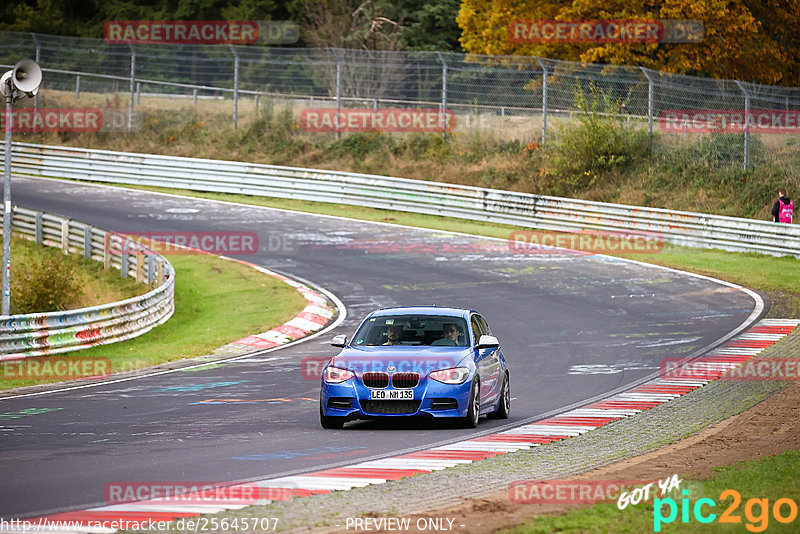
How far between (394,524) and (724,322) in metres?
15.2

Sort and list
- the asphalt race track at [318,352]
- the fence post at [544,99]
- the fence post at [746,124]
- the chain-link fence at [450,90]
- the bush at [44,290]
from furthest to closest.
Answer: the fence post at [544,99]
the chain-link fence at [450,90]
the fence post at [746,124]
the bush at [44,290]
the asphalt race track at [318,352]

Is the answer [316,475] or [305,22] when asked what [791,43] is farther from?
[316,475]

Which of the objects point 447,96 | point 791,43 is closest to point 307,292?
point 447,96

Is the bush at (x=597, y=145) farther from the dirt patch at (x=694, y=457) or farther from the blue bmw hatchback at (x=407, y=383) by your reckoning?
the blue bmw hatchback at (x=407, y=383)

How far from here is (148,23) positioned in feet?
220

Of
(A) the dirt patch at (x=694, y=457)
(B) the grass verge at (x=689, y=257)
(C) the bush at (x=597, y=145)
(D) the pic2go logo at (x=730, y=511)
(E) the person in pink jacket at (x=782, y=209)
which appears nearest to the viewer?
(D) the pic2go logo at (x=730, y=511)

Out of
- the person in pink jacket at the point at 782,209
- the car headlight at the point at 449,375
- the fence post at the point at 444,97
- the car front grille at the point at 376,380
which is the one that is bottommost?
the car front grille at the point at 376,380

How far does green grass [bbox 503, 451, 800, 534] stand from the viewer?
7098mm

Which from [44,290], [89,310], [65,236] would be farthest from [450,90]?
[89,310]

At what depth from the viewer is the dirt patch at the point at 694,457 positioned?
24.7 ft

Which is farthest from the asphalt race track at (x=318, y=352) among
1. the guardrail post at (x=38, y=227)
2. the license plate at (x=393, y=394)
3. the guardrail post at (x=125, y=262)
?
the guardrail post at (x=125, y=262)

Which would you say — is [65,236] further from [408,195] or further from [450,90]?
[450,90]

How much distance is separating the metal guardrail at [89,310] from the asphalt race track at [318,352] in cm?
212

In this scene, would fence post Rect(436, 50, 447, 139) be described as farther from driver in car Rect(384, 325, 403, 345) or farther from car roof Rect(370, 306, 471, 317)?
driver in car Rect(384, 325, 403, 345)
